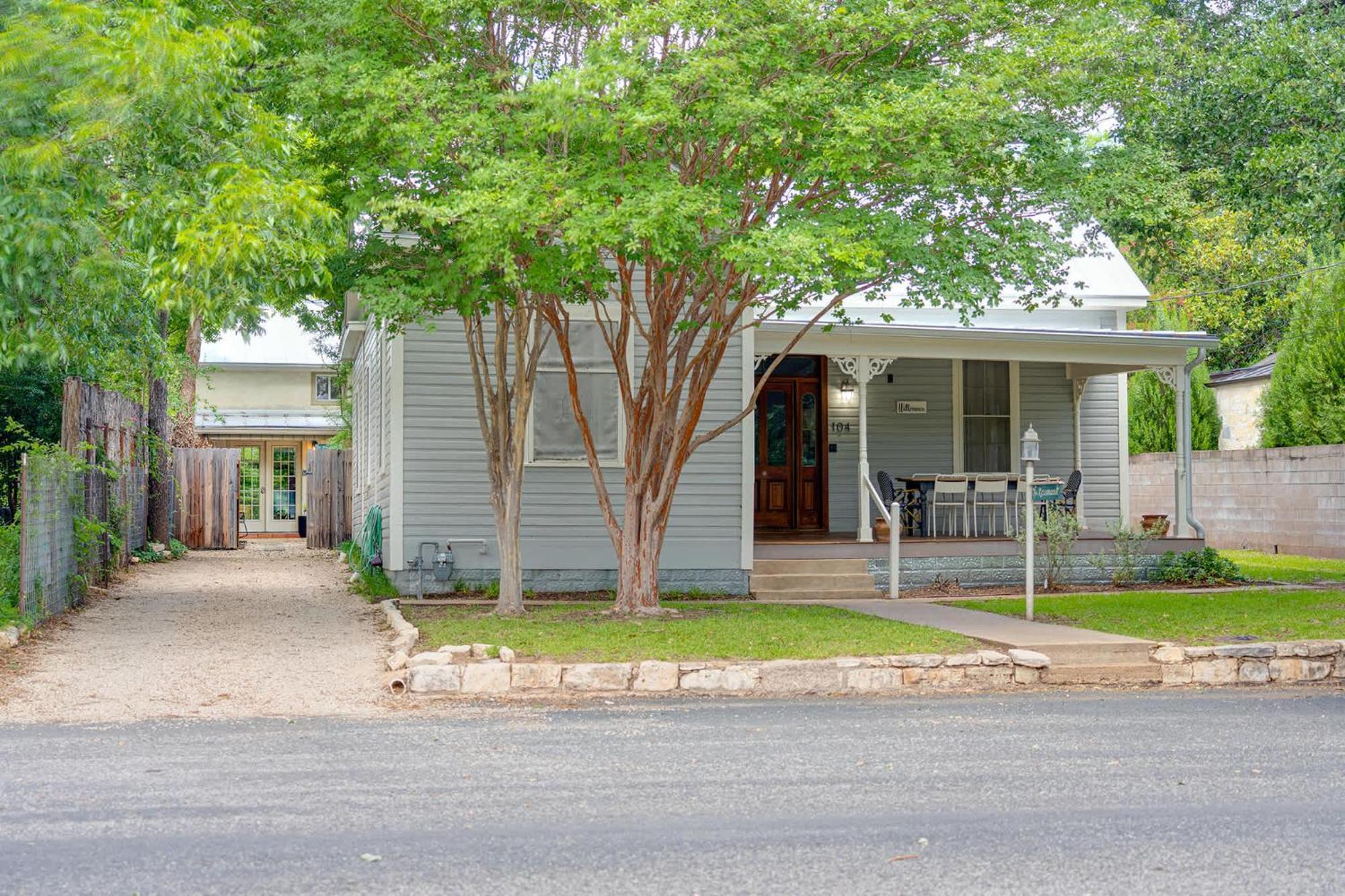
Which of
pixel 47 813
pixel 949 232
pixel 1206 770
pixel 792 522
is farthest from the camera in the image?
pixel 792 522

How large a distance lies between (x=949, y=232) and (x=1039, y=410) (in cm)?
781

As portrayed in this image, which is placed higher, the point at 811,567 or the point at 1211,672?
the point at 811,567

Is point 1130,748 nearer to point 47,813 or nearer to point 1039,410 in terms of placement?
point 47,813

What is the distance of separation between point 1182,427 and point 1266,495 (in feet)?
19.1

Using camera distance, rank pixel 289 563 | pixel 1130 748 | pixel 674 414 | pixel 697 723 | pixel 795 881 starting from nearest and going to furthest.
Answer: pixel 795 881 < pixel 1130 748 < pixel 697 723 < pixel 674 414 < pixel 289 563

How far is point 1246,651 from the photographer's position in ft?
33.2

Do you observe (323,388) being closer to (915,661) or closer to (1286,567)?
(1286,567)

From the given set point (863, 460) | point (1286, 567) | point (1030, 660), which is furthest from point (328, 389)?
point (1030, 660)

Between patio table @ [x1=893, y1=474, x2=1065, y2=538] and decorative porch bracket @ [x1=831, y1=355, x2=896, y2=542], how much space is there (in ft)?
3.28

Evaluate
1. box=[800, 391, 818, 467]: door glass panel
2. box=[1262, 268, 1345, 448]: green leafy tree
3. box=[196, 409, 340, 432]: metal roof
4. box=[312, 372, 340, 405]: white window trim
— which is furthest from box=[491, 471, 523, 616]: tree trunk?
box=[312, 372, 340, 405]: white window trim

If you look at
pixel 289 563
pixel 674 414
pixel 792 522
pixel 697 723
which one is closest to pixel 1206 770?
pixel 697 723

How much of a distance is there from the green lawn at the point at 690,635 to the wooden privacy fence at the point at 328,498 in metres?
12.4

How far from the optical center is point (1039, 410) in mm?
18469

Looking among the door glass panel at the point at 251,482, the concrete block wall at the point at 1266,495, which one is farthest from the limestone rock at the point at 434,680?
the door glass panel at the point at 251,482
